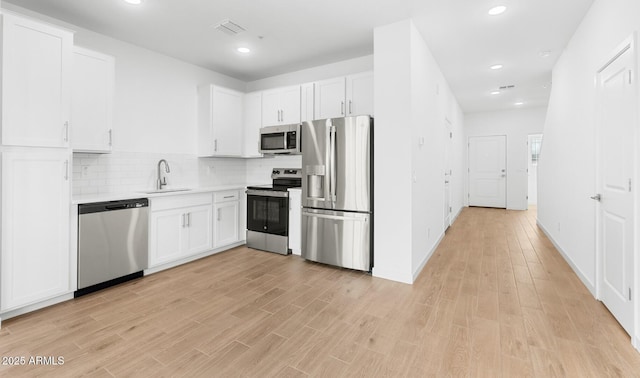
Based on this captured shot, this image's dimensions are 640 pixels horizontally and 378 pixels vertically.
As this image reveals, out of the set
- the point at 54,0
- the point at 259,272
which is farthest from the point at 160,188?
the point at 54,0

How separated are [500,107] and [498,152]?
1.31 metres

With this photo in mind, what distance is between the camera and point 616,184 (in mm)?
2371

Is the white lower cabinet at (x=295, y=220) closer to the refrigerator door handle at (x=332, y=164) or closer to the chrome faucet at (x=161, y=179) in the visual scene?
the refrigerator door handle at (x=332, y=164)

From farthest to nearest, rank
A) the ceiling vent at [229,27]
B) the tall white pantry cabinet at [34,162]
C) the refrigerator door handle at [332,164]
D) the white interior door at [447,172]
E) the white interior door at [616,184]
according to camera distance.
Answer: the white interior door at [447,172], the refrigerator door handle at [332,164], the ceiling vent at [229,27], the tall white pantry cabinet at [34,162], the white interior door at [616,184]

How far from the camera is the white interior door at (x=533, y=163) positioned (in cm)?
888

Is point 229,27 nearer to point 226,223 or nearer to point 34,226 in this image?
point 226,223

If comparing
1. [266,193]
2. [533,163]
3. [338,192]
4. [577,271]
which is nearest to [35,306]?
[266,193]

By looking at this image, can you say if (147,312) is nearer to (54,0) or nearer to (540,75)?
(54,0)

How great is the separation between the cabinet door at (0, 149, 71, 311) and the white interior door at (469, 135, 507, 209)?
944 centimetres

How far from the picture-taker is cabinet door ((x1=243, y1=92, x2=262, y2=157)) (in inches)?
191

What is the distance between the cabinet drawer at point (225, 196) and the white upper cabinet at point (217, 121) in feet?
2.08

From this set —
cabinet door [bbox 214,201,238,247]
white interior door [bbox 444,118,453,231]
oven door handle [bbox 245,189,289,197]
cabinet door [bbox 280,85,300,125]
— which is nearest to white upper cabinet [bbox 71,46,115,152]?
cabinet door [bbox 214,201,238,247]

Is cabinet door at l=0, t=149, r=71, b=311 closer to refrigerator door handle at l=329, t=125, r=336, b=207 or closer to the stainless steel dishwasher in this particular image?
the stainless steel dishwasher

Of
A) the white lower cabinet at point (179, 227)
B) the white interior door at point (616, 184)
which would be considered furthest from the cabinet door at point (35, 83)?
the white interior door at point (616, 184)
